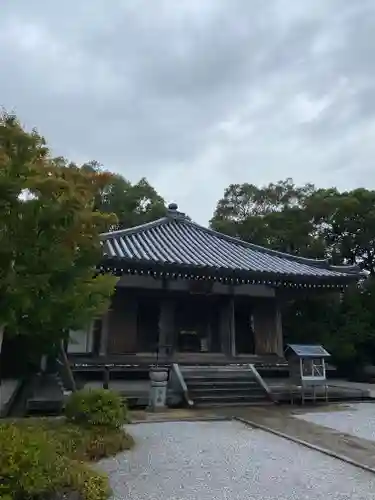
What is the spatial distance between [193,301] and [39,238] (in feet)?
28.2

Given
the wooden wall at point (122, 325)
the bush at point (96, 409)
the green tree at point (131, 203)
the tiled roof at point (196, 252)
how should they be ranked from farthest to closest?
the green tree at point (131, 203), the wooden wall at point (122, 325), the tiled roof at point (196, 252), the bush at point (96, 409)

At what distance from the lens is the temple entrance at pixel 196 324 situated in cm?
1278

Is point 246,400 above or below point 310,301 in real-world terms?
below

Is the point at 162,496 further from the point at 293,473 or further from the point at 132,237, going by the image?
the point at 132,237

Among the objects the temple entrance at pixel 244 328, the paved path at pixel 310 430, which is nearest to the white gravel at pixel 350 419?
the paved path at pixel 310 430

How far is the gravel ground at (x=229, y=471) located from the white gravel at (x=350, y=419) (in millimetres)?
1565

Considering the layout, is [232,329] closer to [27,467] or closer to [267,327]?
[267,327]

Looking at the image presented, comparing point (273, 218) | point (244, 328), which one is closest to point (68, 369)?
point (244, 328)

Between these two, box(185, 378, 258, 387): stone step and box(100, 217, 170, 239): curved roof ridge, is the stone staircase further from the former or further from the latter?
box(100, 217, 170, 239): curved roof ridge

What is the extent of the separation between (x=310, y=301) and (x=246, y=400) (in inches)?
354

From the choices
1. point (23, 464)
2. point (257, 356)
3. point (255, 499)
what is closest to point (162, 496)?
point (255, 499)

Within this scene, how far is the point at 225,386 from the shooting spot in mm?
10656

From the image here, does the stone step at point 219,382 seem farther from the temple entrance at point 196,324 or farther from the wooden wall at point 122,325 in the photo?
the wooden wall at point 122,325

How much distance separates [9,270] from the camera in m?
4.51
